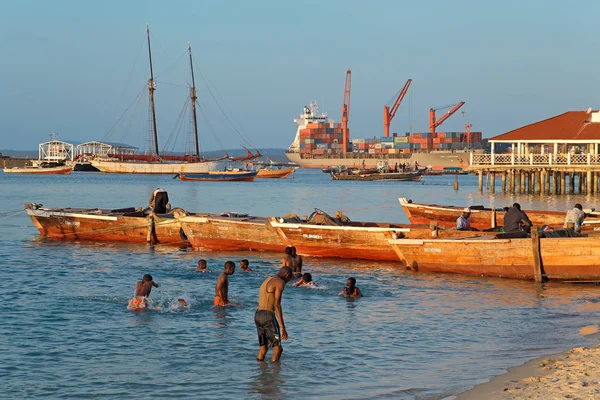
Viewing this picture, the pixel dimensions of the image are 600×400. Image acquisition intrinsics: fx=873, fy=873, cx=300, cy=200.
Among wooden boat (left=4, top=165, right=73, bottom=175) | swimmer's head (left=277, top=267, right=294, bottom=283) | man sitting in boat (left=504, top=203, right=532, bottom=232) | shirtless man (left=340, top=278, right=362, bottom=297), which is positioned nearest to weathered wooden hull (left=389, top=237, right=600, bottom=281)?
man sitting in boat (left=504, top=203, right=532, bottom=232)

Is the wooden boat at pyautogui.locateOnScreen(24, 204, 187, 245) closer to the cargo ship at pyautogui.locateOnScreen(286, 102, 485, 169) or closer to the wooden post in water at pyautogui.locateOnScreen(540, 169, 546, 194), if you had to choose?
the wooden post in water at pyautogui.locateOnScreen(540, 169, 546, 194)

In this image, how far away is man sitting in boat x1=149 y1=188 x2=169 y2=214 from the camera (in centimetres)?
2912

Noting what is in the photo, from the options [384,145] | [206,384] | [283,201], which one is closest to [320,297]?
[206,384]

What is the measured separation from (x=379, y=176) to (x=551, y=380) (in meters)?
97.7

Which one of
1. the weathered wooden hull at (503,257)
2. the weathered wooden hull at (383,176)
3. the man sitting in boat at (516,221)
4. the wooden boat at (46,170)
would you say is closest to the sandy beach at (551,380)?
the weathered wooden hull at (503,257)

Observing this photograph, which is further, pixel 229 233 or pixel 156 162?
pixel 156 162

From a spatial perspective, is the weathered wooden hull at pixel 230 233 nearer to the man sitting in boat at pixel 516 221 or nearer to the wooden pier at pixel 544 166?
the man sitting in boat at pixel 516 221

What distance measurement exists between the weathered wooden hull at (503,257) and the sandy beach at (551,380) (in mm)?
6146

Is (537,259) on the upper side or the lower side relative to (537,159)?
lower

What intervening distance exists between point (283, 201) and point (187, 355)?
49113mm

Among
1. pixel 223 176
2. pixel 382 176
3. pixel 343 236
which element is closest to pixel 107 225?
pixel 343 236

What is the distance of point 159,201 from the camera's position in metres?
29.2

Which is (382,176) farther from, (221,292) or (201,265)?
(221,292)

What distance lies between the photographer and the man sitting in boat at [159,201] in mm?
29125
